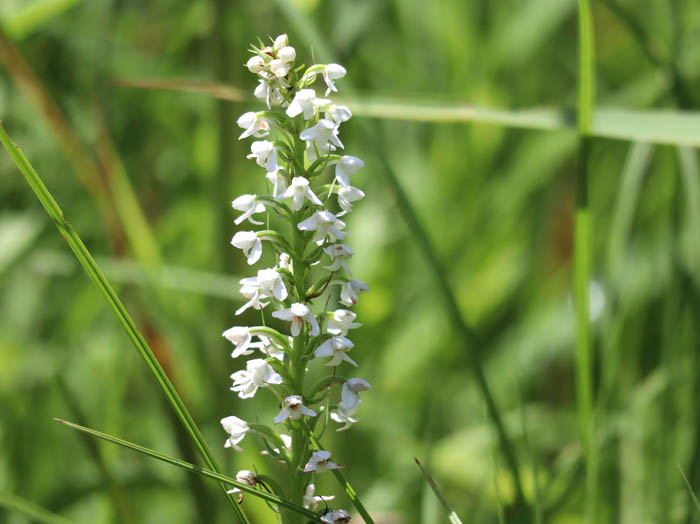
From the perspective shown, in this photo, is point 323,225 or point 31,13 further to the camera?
point 31,13

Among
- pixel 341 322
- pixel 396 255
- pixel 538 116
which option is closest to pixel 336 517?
pixel 341 322

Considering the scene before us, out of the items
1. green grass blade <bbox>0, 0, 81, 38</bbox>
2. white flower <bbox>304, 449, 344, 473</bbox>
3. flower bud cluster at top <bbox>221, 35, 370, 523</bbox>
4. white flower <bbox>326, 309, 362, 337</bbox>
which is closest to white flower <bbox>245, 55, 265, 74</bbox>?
flower bud cluster at top <bbox>221, 35, 370, 523</bbox>

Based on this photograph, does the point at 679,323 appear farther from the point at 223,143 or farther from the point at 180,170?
the point at 180,170

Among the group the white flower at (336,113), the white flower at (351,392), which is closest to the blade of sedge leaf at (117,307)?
the white flower at (351,392)

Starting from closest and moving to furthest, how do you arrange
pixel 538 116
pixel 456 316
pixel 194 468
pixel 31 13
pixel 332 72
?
pixel 194 468
pixel 332 72
pixel 456 316
pixel 538 116
pixel 31 13

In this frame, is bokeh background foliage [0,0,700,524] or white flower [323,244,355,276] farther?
A: bokeh background foliage [0,0,700,524]

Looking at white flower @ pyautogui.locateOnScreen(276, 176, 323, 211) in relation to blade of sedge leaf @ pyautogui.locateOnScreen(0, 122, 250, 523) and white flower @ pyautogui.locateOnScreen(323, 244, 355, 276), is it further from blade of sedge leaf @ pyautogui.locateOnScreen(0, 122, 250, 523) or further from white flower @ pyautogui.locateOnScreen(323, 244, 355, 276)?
blade of sedge leaf @ pyautogui.locateOnScreen(0, 122, 250, 523)

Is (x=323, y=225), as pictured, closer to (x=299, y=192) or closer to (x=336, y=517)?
(x=299, y=192)

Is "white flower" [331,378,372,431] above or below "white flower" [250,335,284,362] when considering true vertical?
below
